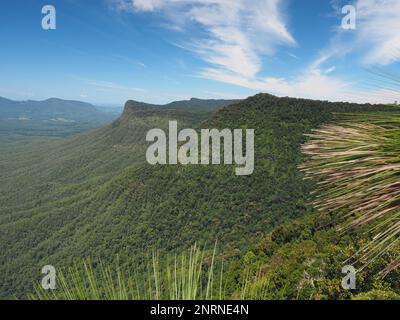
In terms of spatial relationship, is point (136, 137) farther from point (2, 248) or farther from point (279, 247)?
point (279, 247)

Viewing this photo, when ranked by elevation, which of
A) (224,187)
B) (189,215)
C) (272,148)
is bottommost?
(189,215)

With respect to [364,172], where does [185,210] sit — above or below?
below

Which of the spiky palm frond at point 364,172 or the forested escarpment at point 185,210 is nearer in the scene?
the spiky palm frond at point 364,172

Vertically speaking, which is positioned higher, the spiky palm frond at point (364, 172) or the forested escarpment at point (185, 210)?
the spiky palm frond at point (364, 172)

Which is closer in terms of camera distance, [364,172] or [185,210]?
[364,172]

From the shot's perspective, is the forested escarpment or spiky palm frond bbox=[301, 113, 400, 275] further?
the forested escarpment

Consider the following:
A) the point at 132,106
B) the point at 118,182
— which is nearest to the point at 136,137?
the point at 132,106

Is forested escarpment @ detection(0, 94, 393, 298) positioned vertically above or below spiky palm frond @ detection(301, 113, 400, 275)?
below

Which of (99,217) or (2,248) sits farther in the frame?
(2,248)
